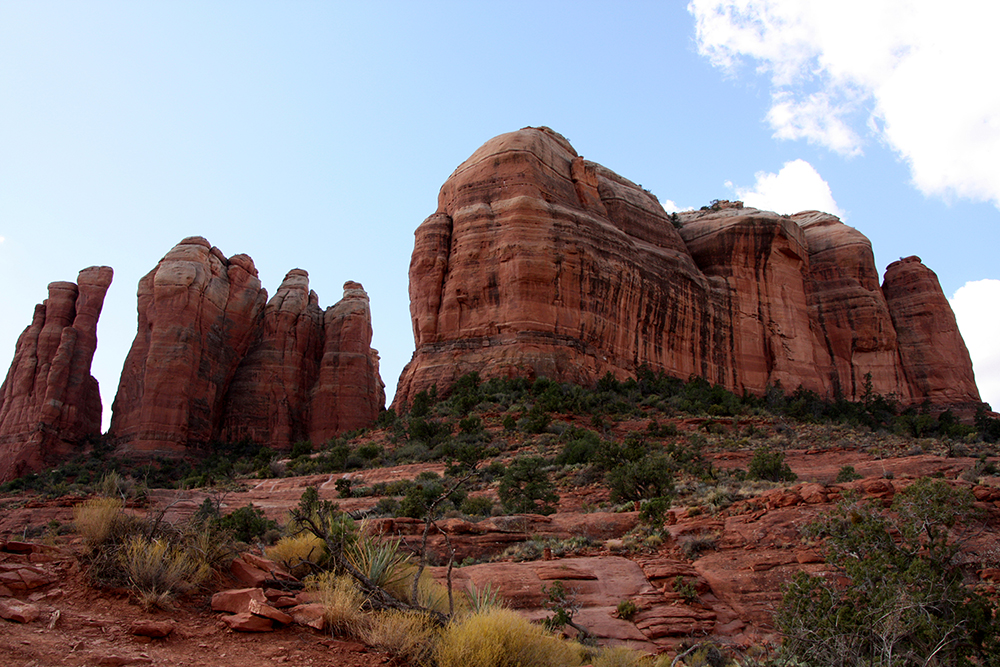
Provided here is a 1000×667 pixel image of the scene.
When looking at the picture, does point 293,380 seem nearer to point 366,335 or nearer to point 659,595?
point 366,335

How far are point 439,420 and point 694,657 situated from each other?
26021 millimetres

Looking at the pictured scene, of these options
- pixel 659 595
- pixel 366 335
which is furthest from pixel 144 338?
pixel 659 595

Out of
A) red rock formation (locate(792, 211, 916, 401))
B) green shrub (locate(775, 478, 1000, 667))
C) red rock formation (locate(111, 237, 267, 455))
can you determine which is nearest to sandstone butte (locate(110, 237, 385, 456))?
red rock formation (locate(111, 237, 267, 455))

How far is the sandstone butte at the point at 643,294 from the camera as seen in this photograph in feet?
125

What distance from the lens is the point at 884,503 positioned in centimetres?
1052

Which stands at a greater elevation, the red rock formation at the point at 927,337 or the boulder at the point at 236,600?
the red rock formation at the point at 927,337

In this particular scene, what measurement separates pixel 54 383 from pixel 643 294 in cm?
3657

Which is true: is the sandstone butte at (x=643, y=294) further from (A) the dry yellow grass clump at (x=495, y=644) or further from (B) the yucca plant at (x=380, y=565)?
(A) the dry yellow grass clump at (x=495, y=644)

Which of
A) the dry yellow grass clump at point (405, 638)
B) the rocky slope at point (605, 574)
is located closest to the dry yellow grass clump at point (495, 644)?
the dry yellow grass clump at point (405, 638)

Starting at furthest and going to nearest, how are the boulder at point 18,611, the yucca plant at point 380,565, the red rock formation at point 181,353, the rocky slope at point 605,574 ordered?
the red rock formation at point 181,353 < the yucca plant at point 380,565 < the rocky slope at point 605,574 < the boulder at point 18,611

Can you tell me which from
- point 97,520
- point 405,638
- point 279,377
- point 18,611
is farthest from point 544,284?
point 18,611

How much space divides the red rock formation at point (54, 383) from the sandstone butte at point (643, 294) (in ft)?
69.4

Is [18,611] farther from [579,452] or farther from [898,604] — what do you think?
[579,452]

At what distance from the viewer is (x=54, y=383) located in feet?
142
